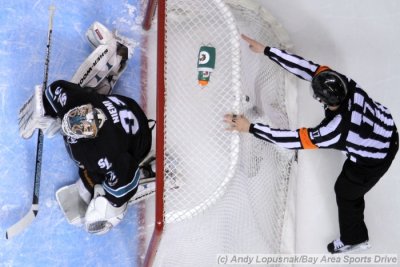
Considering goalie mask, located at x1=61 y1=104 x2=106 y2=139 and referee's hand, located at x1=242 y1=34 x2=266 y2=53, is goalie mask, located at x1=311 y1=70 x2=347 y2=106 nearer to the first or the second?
referee's hand, located at x1=242 y1=34 x2=266 y2=53

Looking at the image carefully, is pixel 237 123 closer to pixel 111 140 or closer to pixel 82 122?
pixel 111 140

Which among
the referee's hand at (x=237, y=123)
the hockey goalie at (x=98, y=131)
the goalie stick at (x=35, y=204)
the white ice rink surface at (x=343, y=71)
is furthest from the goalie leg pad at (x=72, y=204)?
the white ice rink surface at (x=343, y=71)

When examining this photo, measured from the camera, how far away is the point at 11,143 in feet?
7.59

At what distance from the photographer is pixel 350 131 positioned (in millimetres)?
1914

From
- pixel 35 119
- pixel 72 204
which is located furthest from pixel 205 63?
pixel 72 204

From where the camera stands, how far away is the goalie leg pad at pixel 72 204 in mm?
2281

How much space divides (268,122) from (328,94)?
1.89ft

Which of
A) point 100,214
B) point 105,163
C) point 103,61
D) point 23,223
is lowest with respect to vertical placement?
point 23,223

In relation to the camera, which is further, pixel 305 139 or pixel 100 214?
pixel 100 214

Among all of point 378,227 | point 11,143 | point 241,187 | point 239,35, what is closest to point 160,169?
point 241,187

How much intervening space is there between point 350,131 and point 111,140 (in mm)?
980

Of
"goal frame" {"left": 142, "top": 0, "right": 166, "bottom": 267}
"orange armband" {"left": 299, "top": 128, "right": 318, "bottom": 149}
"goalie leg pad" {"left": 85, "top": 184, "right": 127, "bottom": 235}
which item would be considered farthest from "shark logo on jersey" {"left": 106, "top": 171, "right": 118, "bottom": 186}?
"orange armband" {"left": 299, "top": 128, "right": 318, "bottom": 149}

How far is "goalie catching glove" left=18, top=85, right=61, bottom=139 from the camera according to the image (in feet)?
6.72

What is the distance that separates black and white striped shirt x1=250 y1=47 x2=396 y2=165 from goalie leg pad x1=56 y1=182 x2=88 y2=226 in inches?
36.5
